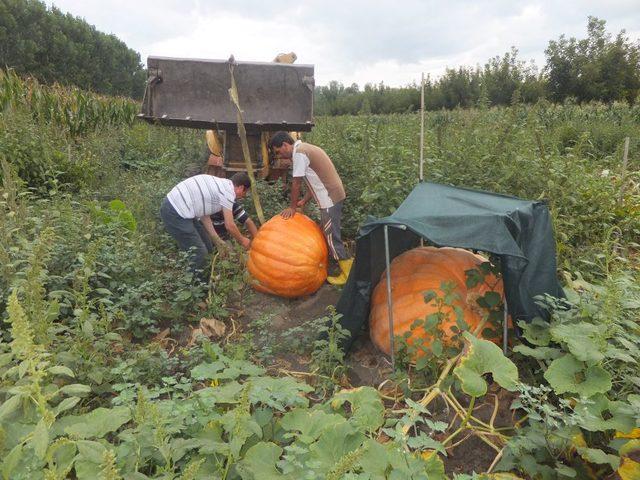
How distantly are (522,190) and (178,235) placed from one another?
352cm

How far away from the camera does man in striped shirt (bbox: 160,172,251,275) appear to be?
4.71 m

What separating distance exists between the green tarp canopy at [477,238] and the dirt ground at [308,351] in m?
0.29

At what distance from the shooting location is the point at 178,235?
480 centimetres

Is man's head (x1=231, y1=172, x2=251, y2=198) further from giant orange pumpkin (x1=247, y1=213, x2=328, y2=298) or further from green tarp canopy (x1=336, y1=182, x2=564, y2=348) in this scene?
green tarp canopy (x1=336, y1=182, x2=564, y2=348)

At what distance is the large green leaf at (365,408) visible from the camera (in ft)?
7.32

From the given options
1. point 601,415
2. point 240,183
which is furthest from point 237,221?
point 601,415

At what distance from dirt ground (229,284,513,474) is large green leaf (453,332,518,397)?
1.67 ft

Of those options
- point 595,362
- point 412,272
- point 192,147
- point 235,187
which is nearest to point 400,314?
point 412,272

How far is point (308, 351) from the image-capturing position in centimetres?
371

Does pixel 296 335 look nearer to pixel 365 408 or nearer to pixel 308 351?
pixel 308 351

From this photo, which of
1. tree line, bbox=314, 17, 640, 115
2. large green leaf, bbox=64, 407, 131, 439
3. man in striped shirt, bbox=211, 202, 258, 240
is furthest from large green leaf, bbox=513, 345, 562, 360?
tree line, bbox=314, 17, 640, 115

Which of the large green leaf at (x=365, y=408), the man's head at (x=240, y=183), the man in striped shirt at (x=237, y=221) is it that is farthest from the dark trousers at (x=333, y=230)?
the large green leaf at (x=365, y=408)

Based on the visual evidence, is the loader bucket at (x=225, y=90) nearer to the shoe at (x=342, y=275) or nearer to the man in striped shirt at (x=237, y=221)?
the man in striped shirt at (x=237, y=221)

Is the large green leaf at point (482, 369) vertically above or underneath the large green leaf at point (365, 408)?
above
